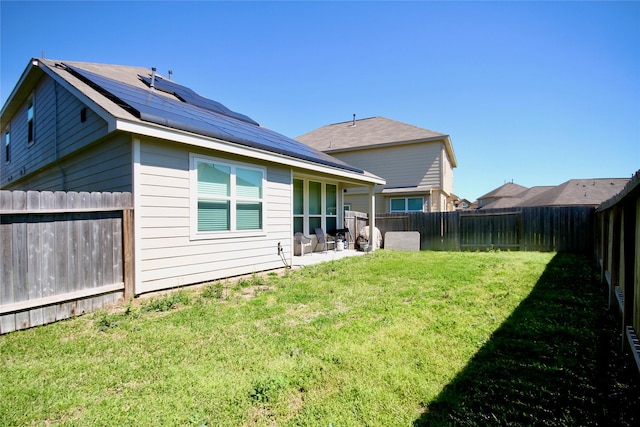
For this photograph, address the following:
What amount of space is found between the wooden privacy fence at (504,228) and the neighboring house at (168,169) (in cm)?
562

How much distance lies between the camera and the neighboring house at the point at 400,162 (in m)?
16.5

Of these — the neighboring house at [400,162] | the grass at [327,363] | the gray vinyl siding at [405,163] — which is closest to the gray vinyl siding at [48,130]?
the grass at [327,363]

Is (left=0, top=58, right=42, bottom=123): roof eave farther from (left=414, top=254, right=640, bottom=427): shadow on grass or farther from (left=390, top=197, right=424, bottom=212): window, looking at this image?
(left=390, top=197, right=424, bottom=212): window

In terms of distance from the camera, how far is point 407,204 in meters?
17.0

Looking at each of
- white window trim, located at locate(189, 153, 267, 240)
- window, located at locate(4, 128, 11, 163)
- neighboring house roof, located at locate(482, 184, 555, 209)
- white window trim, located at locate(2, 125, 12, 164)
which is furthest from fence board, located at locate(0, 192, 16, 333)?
neighboring house roof, located at locate(482, 184, 555, 209)

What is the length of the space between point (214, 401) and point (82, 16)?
11158 millimetres

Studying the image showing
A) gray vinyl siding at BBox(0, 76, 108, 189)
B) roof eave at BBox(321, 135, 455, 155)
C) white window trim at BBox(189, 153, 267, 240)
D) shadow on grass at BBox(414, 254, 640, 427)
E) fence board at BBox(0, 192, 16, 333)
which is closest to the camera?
shadow on grass at BBox(414, 254, 640, 427)

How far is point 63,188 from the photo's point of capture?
25.7 ft

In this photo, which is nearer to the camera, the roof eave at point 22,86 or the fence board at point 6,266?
the fence board at point 6,266

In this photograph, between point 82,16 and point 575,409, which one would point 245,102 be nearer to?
Answer: point 82,16

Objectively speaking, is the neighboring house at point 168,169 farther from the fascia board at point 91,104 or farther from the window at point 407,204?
the window at point 407,204

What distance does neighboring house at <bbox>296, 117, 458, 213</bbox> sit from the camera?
54.0 feet

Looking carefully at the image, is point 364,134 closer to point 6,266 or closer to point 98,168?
point 98,168

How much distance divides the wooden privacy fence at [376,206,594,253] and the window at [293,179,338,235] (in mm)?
3872
